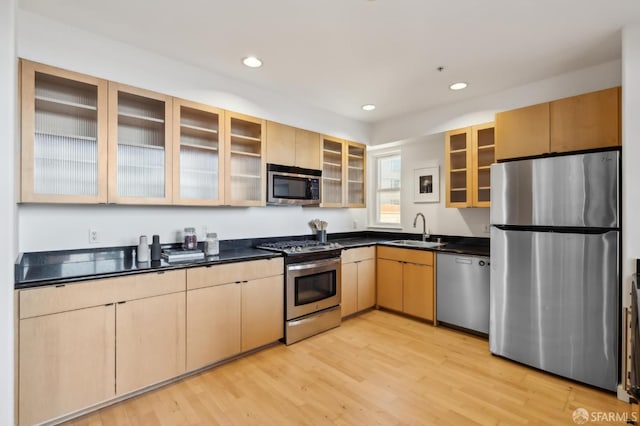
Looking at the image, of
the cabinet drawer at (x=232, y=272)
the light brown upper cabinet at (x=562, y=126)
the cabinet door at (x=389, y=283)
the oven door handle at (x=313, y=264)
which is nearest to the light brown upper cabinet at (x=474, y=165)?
the light brown upper cabinet at (x=562, y=126)

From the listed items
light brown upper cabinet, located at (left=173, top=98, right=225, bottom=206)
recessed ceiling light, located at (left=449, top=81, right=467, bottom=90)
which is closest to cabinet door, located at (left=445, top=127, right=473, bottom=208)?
recessed ceiling light, located at (left=449, top=81, right=467, bottom=90)

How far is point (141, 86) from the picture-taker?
2.60 m

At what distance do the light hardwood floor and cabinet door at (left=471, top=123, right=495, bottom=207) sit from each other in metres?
1.61

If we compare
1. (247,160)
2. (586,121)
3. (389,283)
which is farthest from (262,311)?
(586,121)

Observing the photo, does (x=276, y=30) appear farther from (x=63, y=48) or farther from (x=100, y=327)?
(x=100, y=327)

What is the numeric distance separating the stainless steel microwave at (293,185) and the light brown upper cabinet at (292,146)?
9 centimetres

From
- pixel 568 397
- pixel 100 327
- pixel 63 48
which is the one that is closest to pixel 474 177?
pixel 568 397

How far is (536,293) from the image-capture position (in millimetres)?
2564

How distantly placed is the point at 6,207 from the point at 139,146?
112 cm

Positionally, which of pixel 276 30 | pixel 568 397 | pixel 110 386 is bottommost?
pixel 568 397

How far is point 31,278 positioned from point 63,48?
5.44 ft

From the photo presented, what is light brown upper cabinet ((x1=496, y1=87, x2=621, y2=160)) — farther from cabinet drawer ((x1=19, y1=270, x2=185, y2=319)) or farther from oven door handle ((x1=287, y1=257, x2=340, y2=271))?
cabinet drawer ((x1=19, y1=270, x2=185, y2=319))

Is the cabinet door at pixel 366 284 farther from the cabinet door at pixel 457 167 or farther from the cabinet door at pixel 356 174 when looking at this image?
the cabinet door at pixel 457 167

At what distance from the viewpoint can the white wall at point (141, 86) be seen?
221cm
